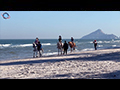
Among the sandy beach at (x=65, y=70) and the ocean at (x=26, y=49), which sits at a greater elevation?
the ocean at (x=26, y=49)

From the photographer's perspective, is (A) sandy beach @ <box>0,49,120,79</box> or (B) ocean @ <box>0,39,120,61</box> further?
(B) ocean @ <box>0,39,120,61</box>

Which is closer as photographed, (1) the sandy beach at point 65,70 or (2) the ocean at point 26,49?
(1) the sandy beach at point 65,70

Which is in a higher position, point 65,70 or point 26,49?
point 26,49

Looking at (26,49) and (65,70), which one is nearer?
(65,70)

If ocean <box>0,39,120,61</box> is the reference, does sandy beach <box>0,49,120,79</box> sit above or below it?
below
